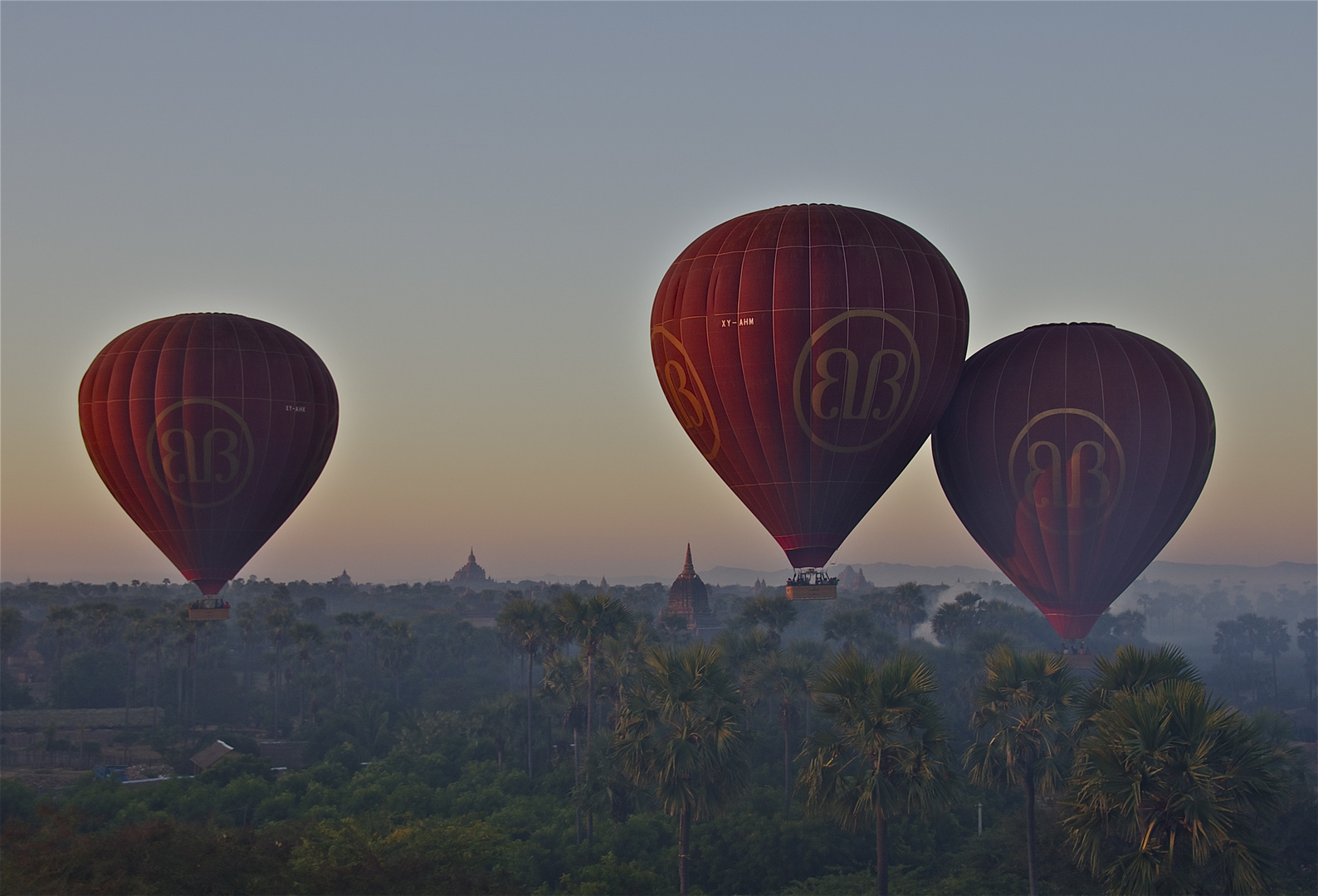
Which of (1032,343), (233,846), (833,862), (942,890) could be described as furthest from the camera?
(833,862)

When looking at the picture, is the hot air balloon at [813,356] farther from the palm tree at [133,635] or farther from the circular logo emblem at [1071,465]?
the palm tree at [133,635]

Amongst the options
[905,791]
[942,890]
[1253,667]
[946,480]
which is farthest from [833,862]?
[1253,667]

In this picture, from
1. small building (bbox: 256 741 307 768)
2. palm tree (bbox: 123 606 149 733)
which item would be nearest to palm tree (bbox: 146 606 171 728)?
palm tree (bbox: 123 606 149 733)

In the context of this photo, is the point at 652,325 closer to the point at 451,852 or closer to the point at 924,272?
the point at 924,272

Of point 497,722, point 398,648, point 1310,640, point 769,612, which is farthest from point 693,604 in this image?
point 1310,640

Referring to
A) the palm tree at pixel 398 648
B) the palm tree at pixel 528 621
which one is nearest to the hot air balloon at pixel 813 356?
the palm tree at pixel 528 621

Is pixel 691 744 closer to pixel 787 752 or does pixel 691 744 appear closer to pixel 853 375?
pixel 853 375

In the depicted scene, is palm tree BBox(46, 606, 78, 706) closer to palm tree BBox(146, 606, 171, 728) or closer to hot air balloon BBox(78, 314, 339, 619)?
palm tree BBox(146, 606, 171, 728)
